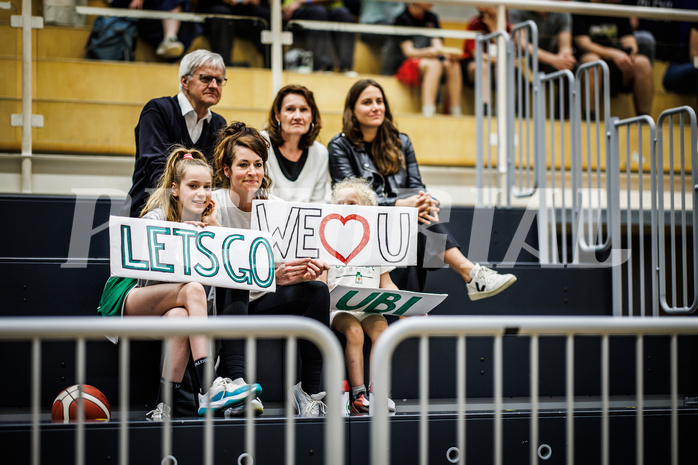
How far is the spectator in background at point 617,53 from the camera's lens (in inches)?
250

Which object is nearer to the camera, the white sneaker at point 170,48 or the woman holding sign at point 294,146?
the woman holding sign at point 294,146

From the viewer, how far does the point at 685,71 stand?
256 inches

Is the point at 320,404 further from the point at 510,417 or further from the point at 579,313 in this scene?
the point at 579,313

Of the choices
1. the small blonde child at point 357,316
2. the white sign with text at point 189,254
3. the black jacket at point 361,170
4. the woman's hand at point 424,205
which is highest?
the black jacket at point 361,170

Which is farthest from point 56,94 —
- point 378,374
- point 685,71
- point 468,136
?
point 685,71

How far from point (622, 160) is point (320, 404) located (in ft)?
12.2

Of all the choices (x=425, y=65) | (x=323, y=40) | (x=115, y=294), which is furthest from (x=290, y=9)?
(x=115, y=294)

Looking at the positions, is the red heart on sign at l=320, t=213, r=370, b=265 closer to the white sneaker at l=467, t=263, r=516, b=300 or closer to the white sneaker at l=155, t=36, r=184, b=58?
the white sneaker at l=467, t=263, r=516, b=300

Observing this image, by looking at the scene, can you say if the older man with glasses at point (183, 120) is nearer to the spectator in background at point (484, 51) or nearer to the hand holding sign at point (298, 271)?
the hand holding sign at point (298, 271)

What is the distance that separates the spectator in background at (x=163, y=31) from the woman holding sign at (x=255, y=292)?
1.70 meters

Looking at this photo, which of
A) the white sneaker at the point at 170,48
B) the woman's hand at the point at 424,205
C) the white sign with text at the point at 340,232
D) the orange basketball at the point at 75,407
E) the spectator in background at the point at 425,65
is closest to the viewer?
the orange basketball at the point at 75,407

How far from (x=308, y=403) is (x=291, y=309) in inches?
16.1

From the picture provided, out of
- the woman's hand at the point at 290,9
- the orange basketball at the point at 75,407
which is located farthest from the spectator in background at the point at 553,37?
the orange basketball at the point at 75,407

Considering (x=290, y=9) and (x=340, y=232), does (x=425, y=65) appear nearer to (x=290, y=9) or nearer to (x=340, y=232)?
(x=290, y=9)
